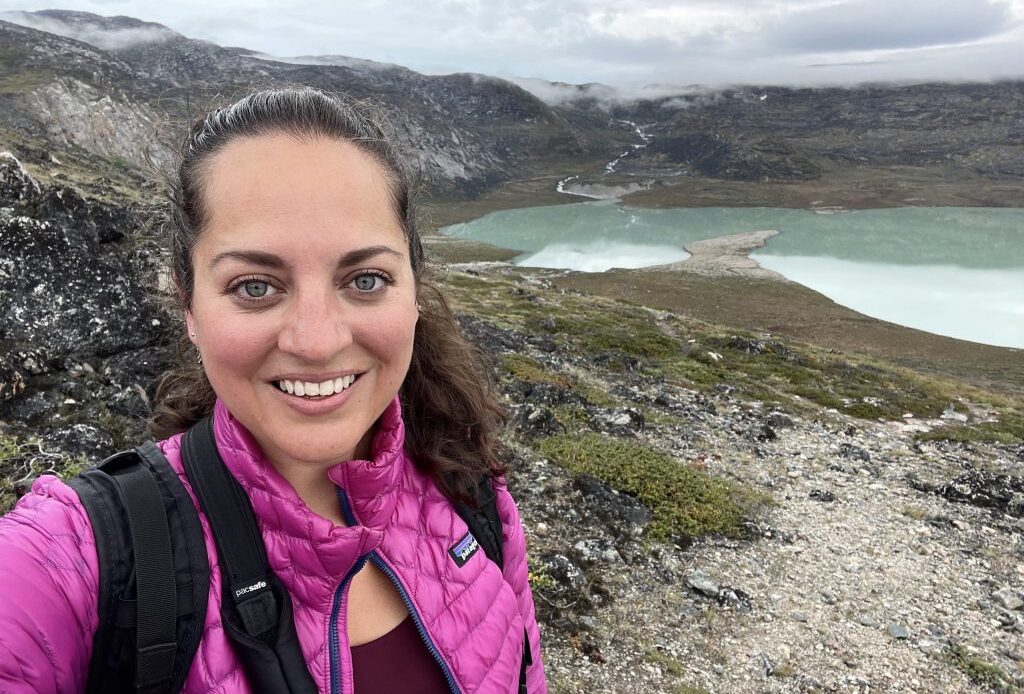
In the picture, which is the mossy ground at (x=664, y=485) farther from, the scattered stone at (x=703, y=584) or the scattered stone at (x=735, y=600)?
the scattered stone at (x=735, y=600)

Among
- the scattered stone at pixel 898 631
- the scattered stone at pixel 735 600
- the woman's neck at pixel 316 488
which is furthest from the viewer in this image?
the scattered stone at pixel 735 600

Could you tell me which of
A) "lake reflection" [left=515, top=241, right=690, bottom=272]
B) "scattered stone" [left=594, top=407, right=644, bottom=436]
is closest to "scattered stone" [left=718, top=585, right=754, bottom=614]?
"scattered stone" [left=594, top=407, right=644, bottom=436]

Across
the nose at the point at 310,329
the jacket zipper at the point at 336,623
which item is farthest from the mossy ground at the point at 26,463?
Result: the nose at the point at 310,329

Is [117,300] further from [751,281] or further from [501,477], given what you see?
[751,281]

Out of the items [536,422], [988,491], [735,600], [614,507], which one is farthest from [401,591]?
[988,491]

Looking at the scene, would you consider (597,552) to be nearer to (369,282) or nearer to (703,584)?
(703,584)

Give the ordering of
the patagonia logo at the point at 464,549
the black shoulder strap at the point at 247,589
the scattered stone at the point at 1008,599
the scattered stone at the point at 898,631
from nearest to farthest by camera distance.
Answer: the black shoulder strap at the point at 247,589 → the patagonia logo at the point at 464,549 → the scattered stone at the point at 898,631 → the scattered stone at the point at 1008,599

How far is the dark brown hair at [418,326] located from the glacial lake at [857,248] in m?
64.7

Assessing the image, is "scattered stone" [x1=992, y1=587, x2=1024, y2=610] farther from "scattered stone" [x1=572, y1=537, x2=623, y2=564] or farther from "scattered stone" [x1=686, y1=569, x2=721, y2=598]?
"scattered stone" [x1=572, y1=537, x2=623, y2=564]

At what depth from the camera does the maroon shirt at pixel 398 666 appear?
232 cm

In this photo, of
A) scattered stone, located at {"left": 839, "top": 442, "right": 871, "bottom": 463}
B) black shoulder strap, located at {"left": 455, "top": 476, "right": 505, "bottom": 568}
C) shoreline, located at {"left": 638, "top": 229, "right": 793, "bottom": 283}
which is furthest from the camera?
shoreline, located at {"left": 638, "top": 229, "right": 793, "bottom": 283}

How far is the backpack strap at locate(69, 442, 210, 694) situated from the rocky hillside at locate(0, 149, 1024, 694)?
277 centimetres

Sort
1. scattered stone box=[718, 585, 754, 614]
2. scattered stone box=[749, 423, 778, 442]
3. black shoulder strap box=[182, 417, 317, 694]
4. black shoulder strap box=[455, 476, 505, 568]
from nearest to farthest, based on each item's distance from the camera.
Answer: black shoulder strap box=[182, 417, 317, 694]
black shoulder strap box=[455, 476, 505, 568]
scattered stone box=[718, 585, 754, 614]
scattered stone box=[749, 423, 778, 442]

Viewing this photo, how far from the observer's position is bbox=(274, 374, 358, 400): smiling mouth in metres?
2.16
